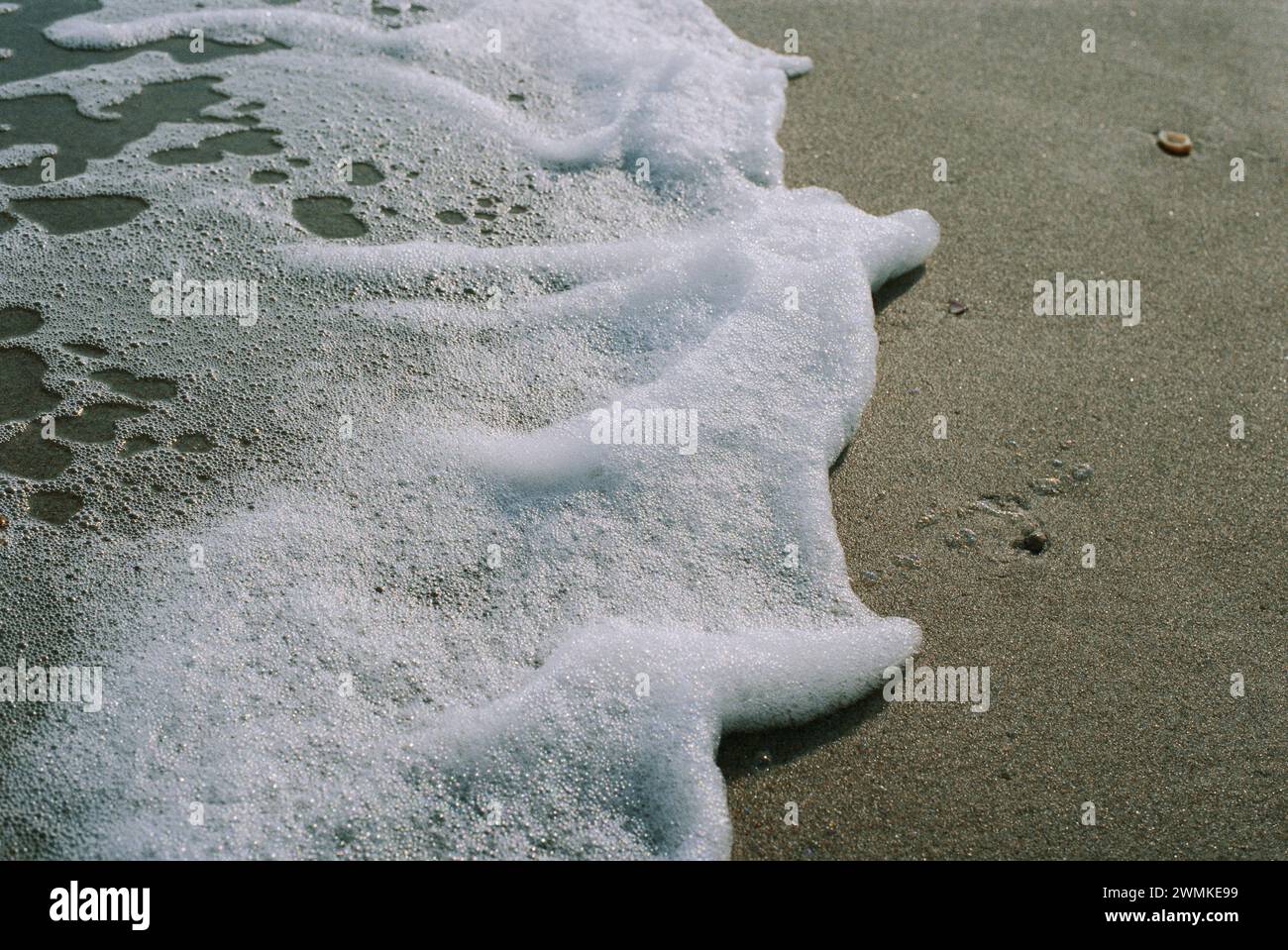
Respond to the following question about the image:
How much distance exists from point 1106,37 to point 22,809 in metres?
4.66

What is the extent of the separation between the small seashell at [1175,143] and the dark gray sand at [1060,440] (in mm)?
44

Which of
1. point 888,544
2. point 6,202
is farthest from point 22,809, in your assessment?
point 6,202

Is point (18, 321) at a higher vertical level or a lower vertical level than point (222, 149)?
lower

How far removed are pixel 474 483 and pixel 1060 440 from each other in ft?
4.98

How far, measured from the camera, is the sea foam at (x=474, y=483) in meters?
2.11

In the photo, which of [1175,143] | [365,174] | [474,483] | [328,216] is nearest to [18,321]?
[328,216]

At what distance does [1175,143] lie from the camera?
401 cm

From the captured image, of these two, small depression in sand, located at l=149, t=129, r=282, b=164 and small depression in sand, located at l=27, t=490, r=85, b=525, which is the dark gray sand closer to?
small depression in sand, located at l=27, t=490, r=85, b=525

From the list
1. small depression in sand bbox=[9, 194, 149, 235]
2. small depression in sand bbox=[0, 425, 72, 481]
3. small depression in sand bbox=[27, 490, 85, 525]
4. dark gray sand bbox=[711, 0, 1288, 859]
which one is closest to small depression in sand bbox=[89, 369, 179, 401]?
small depression in sand bbox=[0, 425, 72, 481]

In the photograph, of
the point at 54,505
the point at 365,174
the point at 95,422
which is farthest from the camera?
the point at 365,174

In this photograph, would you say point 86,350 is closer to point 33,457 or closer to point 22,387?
point 22,387

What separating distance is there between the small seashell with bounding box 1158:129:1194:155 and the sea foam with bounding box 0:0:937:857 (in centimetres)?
119

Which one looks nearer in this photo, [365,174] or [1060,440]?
[1060,440]

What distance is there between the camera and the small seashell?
398 cm
